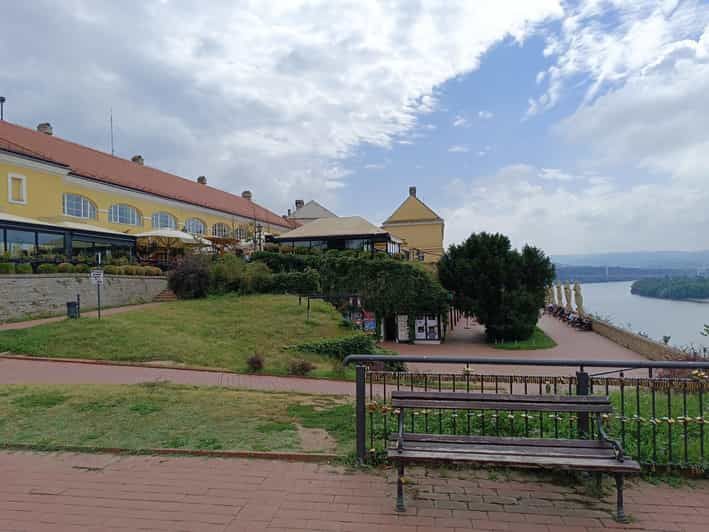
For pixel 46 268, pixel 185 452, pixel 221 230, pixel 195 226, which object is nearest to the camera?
pixel 185 452

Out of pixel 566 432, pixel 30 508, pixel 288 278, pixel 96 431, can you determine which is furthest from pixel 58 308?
pixel 566 432

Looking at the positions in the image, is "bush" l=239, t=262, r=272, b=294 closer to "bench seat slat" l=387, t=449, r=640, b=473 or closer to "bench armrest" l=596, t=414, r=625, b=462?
"bench seat slat" l=387, t=449, r=640, b=473

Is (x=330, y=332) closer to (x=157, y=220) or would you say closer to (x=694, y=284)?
(x=157, y=220)

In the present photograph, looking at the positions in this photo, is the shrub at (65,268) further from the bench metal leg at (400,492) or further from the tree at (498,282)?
the bench metal leg at (400,492)

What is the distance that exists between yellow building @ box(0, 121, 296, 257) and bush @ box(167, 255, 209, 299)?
16.8ft

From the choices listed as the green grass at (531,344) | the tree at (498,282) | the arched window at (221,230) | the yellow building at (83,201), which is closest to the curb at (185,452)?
the yellow building at (83,201)

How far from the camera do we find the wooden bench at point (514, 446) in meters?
3.31

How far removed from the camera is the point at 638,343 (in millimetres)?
19469

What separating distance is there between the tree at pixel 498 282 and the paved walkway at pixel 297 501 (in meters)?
20.5

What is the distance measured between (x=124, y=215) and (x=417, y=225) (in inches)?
1174

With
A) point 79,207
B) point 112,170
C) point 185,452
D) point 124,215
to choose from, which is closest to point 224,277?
point 79,207

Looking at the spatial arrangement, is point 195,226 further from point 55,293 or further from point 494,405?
point 494,405

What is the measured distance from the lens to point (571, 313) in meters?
33.0

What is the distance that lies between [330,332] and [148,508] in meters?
12.6
